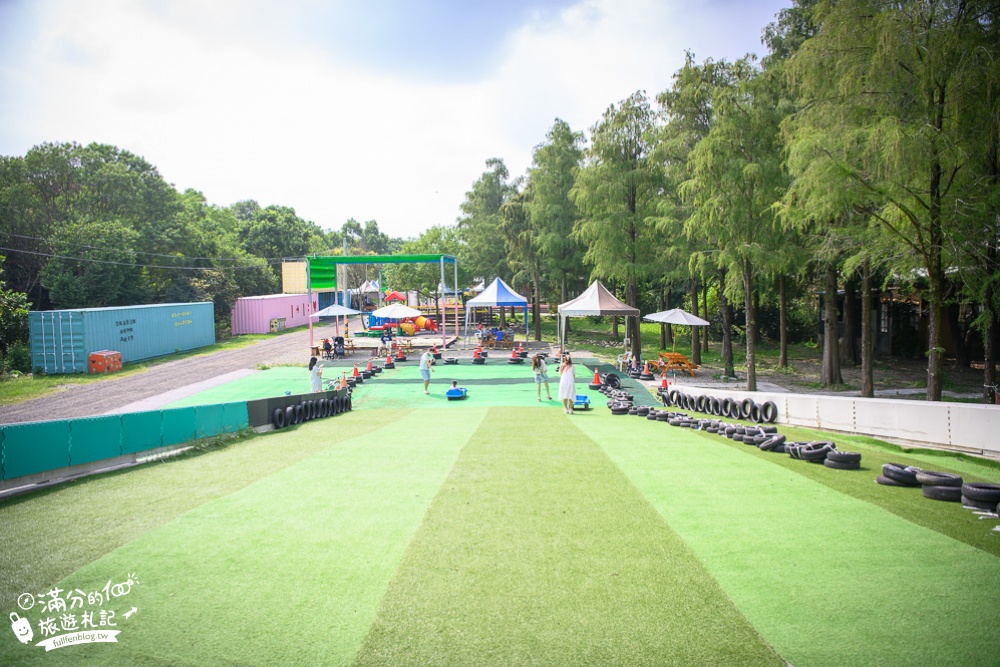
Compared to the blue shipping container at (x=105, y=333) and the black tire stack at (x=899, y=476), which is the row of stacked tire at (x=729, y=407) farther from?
the blue shipping container at (x=105, y=333)

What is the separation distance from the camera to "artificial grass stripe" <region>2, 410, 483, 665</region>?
4.30 metres

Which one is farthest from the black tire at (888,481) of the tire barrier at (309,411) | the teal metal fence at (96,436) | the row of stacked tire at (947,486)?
the tire barrier at (309,411)

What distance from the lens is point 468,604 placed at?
4.84 m

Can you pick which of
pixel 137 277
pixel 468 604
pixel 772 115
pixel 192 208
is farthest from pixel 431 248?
pixel 468 604

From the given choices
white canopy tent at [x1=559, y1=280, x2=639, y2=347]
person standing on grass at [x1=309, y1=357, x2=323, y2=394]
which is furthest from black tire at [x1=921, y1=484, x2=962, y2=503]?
white canopy tent at [x1=559, y1=280, x2=639, y2=347]

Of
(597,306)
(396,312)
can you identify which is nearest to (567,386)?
(597,306)

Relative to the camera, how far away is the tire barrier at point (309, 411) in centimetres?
1455

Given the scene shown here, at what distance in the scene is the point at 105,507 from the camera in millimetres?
7281

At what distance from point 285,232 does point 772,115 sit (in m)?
69.6

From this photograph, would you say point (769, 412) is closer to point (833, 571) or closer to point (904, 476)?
point (904, 476)

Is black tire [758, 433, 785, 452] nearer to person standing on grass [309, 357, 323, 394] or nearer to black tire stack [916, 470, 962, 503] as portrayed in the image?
black tire stack [916, 470, 962, 503]

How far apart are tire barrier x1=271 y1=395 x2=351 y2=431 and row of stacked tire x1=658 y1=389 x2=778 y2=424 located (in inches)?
401

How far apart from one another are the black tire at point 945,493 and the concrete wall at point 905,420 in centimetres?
332

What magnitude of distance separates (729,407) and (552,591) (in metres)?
11.6
